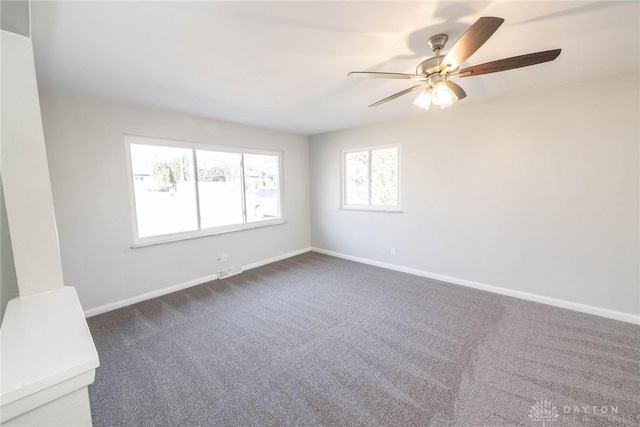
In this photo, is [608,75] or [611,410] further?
[608,75]

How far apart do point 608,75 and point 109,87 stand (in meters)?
4.82

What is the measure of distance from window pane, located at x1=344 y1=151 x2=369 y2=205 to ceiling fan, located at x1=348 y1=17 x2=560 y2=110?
244 centimetres

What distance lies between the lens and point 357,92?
2732 millimetres

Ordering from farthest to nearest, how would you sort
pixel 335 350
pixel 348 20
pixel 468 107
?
pixel 468 107
pixel 335 350
pixel 348 20

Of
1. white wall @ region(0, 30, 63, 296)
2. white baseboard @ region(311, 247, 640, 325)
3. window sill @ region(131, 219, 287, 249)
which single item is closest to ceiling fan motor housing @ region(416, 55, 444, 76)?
white wall @ region(0, 30, 63, 296)

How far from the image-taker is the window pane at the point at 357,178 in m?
4.48

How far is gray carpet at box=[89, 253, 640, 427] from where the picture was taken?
1632 millimetres

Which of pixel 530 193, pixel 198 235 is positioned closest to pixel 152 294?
pixel 198 235

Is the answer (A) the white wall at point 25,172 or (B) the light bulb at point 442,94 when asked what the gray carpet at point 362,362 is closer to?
(A) the white wall at point 25,172

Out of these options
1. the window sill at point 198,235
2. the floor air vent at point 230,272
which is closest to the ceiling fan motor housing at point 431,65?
the window sill at point 198,235

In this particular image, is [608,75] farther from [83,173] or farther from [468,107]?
[83,173]

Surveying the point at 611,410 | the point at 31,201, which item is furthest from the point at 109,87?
the point at 611,410

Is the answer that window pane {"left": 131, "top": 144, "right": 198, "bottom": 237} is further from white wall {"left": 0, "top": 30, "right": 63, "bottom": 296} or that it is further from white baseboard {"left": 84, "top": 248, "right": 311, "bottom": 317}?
white wall {"left": 0, "top": 30, "right": 63, "bottom": 296}

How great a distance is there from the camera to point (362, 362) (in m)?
2.07
